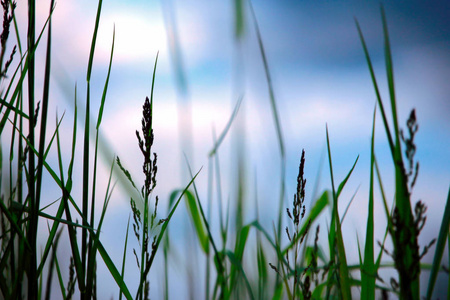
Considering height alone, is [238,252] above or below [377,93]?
below

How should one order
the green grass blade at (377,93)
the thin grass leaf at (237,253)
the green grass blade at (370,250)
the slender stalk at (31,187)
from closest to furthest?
the green grass blade at (377,93), the slender stalk at (31,187), the green grass blade at (370,250), the thin grass leaf at (237,253)

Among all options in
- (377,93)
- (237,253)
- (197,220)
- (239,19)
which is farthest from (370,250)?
(197,220)

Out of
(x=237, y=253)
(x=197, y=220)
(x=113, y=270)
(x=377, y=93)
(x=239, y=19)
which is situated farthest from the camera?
(x=197, y=220)

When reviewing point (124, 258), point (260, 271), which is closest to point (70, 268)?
point (124, 258)

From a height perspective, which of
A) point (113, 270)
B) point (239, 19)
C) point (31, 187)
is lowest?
point (113, 270)

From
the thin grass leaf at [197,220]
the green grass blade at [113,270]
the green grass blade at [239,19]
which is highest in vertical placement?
the green grass blade at [239,19]

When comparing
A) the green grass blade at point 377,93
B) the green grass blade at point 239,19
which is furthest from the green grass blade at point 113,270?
the green grass blade at point 239,19

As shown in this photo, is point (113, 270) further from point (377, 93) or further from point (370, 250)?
point (377, 93)

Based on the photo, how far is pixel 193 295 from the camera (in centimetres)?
184

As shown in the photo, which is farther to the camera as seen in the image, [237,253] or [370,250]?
[237,253]

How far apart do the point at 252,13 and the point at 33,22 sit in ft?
2.87

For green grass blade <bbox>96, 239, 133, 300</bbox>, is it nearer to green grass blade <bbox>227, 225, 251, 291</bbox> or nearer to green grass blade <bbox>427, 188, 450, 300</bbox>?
green grass blade <bbox>227, 225, 251, 291</bbox>

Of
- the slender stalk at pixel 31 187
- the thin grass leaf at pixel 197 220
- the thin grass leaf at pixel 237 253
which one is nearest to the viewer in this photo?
the slender stalk at pixel 31 187

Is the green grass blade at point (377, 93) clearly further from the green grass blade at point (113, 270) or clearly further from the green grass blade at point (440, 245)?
the green grass blade at point (113, 270)
